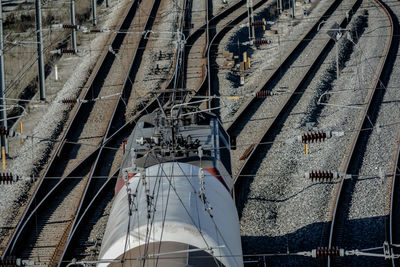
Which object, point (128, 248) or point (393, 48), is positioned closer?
point (128, 248)

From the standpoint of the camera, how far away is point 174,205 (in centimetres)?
1191

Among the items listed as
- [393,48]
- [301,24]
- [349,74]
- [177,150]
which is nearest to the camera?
[177,150]

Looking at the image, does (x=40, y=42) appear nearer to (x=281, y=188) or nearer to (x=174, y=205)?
(x=281, y=188)

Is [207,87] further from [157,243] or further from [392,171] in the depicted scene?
[157,243]

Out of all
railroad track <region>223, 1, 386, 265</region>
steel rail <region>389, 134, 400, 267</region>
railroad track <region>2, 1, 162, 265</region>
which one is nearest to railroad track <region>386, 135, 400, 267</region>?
steel rail <region>389, 134, 400, 267</region>

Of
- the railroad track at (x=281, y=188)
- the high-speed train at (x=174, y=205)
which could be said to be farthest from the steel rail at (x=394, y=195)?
the high-speed train at (x=174, y=205)

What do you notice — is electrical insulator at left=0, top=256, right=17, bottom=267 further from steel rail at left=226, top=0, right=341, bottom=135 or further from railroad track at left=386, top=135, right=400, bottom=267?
steel rail at left=226, top=0, right=341, bottom=135

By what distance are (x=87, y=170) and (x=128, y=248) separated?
40.1 ft

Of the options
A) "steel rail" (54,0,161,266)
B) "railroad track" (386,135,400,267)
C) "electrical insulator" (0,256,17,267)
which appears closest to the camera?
"electrical insulator" (0,256,17,267)

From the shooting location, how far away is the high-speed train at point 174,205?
36.1 ft

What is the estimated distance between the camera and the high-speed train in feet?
36.1

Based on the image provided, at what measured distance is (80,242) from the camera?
18.3 metres

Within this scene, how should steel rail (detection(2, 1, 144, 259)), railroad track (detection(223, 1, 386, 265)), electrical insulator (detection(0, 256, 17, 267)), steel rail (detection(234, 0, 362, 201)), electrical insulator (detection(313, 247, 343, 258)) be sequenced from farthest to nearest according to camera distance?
steel rail (detection(234, 0, 362, 201))
steel rail (detection(2, 1, 144, 259))
railroad track (detection(223, 1, 386, 265))
electrical insulator (detection(313, 247, 343, 258))
electrical insulator (detection(0, 256, 17, 267))

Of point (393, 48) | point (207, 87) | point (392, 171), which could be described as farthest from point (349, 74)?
point (392, 171)
